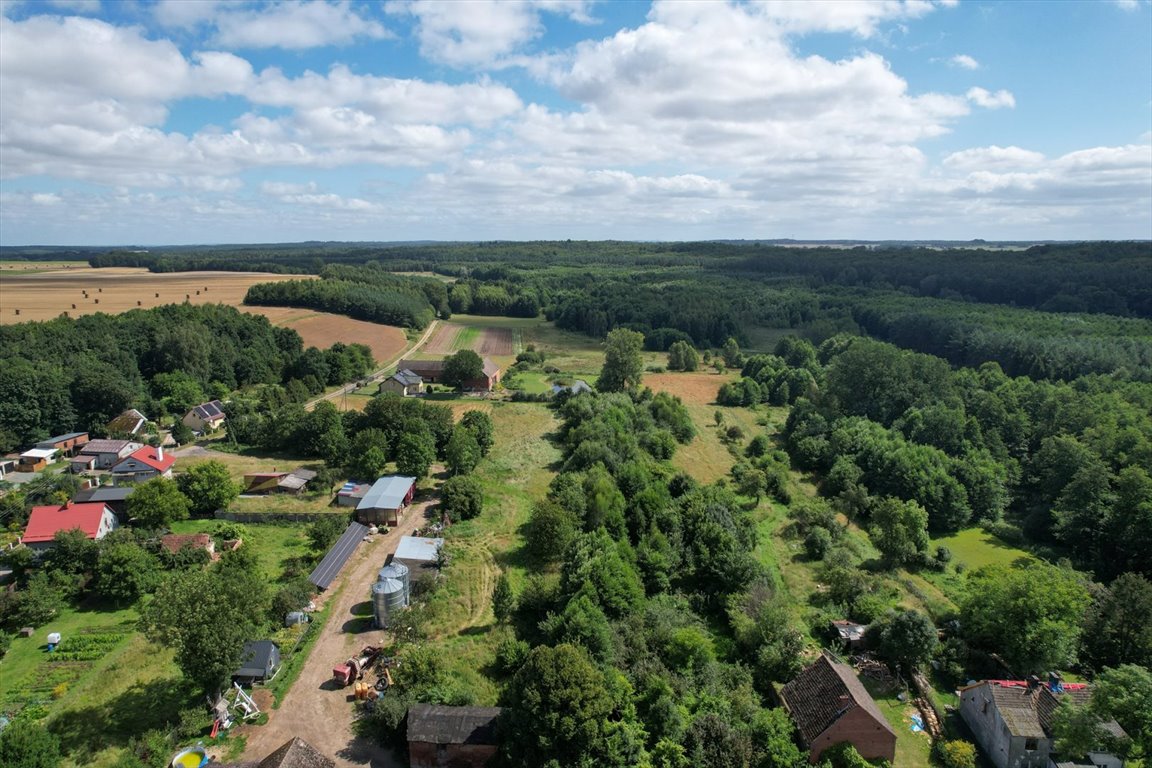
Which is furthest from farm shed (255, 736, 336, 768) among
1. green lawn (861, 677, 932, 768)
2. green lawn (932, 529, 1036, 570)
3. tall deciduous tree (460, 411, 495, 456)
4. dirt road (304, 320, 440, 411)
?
dirt road (304, 320, 440, 411)

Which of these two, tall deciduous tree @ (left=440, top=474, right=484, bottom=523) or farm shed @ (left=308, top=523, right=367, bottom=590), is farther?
tall deciduous tree @ (left=440, top=474, right=484, bottom=523)

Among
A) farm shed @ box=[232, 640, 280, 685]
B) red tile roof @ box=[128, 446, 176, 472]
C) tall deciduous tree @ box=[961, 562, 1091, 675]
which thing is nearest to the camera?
farm shed @ box=[232, 640, 280, 685]

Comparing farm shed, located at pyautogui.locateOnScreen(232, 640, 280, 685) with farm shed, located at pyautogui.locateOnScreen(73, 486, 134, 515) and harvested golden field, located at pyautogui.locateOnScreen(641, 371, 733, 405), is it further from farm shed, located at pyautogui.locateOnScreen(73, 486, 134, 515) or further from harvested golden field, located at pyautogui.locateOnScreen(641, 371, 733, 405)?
harvested golden field, located at pyautogui.locateOnScreen(641, 371, 733, 405)

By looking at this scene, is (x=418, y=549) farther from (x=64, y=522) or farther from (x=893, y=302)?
(x=893, y=302)

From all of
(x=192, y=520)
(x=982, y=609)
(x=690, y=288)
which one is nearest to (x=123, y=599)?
(x=192, y=520)

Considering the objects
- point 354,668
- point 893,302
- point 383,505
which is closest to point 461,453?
point 383,505

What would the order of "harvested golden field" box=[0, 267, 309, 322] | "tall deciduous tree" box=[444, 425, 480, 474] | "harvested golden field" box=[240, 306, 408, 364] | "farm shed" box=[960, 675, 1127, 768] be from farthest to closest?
"harvested golden field" box=[240, 306, 408, 364] → "harvested golden field" box=[0, 267, 309, 322] → "tall deciduous tree" box=[444, 425, 480, 474] → "farm shed" box=[960, 675, 1127, 768]

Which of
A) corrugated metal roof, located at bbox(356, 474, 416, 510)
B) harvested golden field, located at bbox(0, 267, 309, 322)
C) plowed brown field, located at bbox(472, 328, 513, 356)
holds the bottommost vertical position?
corrugated metal roof, located at bbox(356, 474, 416, 510)

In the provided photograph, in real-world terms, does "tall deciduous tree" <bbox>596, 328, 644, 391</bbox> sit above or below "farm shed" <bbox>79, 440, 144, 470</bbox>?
above
